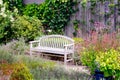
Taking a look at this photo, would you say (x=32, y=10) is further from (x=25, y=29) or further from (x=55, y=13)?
(x=25, y=29)

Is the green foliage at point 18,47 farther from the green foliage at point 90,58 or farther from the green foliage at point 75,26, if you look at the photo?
the green foliage at point 90,58

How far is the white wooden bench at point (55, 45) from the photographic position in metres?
9.34

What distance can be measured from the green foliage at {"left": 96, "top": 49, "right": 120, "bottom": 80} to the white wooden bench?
3009 millimetres

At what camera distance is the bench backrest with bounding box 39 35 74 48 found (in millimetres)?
9861

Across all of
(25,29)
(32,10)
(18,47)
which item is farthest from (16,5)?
(18,47)

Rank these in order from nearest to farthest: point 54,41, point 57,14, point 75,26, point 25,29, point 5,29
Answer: point 54,41 < point 5,29 < point 25,29 < point 75,26 < point 57,14

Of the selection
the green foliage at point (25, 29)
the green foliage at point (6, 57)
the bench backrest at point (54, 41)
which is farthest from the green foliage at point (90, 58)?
the green foliage at point (25, 29)

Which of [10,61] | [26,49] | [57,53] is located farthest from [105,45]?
[26,49]

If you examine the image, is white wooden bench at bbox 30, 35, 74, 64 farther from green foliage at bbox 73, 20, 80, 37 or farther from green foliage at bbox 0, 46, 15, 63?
green foliage at bbox 0, 46, 15, 63

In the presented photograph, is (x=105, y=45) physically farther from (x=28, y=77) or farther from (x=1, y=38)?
(x=1, y=38)

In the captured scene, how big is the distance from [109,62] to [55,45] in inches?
166

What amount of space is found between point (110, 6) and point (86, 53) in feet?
16.6

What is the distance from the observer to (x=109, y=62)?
6074 millimetres

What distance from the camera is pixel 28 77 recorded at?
5.29m
